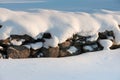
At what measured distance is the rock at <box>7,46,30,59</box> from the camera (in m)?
6.35

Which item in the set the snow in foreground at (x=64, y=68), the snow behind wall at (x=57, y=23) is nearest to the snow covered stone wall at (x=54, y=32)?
the snow behind wall at (x=57, y=23)

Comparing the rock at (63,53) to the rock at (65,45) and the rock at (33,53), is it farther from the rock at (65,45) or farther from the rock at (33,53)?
the rock at (33,53)

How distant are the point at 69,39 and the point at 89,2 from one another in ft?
7.97

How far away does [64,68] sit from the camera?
5965 millimetres

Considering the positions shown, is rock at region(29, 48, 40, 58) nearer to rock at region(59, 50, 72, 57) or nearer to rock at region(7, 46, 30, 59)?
rock at region(7, 46, 30, 59)

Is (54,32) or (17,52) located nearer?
(17,52)

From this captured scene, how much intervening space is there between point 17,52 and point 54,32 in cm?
73

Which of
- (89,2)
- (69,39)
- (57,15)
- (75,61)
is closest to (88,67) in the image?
(75,61)

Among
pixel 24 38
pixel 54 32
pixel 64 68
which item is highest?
pixel 54 32

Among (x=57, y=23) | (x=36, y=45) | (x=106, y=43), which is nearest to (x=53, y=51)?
(x=36, y=45)

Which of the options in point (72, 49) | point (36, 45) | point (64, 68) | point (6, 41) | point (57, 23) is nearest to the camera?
point (64, 68)

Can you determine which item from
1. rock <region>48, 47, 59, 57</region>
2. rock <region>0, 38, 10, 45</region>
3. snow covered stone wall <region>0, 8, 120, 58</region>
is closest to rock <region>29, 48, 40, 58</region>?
snow covered stone wall <region>0, 8, 120, 58</region>

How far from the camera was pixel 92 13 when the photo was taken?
7.28 meters

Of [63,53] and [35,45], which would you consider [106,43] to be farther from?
[35,45]
